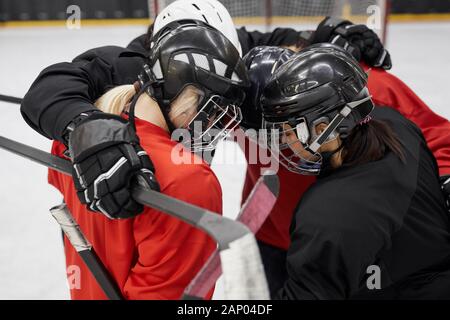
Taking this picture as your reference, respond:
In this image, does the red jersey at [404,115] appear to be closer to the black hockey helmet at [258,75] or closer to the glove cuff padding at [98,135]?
the black hockey helmet at [258,75]

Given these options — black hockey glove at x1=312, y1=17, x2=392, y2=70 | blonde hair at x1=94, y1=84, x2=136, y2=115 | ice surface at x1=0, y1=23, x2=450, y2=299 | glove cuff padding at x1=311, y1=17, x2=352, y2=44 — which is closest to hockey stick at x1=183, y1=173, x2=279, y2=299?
blonde hair at x1=94, y1=84, x2=136, y2=115

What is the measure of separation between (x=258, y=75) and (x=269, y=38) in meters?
0.72

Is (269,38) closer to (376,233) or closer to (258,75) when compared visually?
(258,75)

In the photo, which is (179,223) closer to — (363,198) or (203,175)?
(203,175)

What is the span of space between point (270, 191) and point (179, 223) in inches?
10.7

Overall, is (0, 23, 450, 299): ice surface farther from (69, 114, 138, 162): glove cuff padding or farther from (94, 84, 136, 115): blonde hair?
(69, 114, 138, 162): glove cuff padding

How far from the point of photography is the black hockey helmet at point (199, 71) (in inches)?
49.1

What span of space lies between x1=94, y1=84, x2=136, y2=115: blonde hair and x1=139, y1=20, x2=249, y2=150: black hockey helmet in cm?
5

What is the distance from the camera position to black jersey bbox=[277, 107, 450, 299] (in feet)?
3.74

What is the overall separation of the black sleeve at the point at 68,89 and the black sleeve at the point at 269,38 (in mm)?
563

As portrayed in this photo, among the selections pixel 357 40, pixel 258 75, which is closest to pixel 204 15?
pixel 258 75

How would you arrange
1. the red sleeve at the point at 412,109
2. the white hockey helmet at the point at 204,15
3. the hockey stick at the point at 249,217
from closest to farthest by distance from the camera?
the hockey stick at the point at 249,217
the white hockey helmet at the point at 204,15
the red sleeve at the point at 412,109

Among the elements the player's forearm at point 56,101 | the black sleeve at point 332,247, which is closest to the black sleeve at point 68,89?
the player's forearm at point 56,101

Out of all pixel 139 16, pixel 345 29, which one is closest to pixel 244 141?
pixel 345 29
